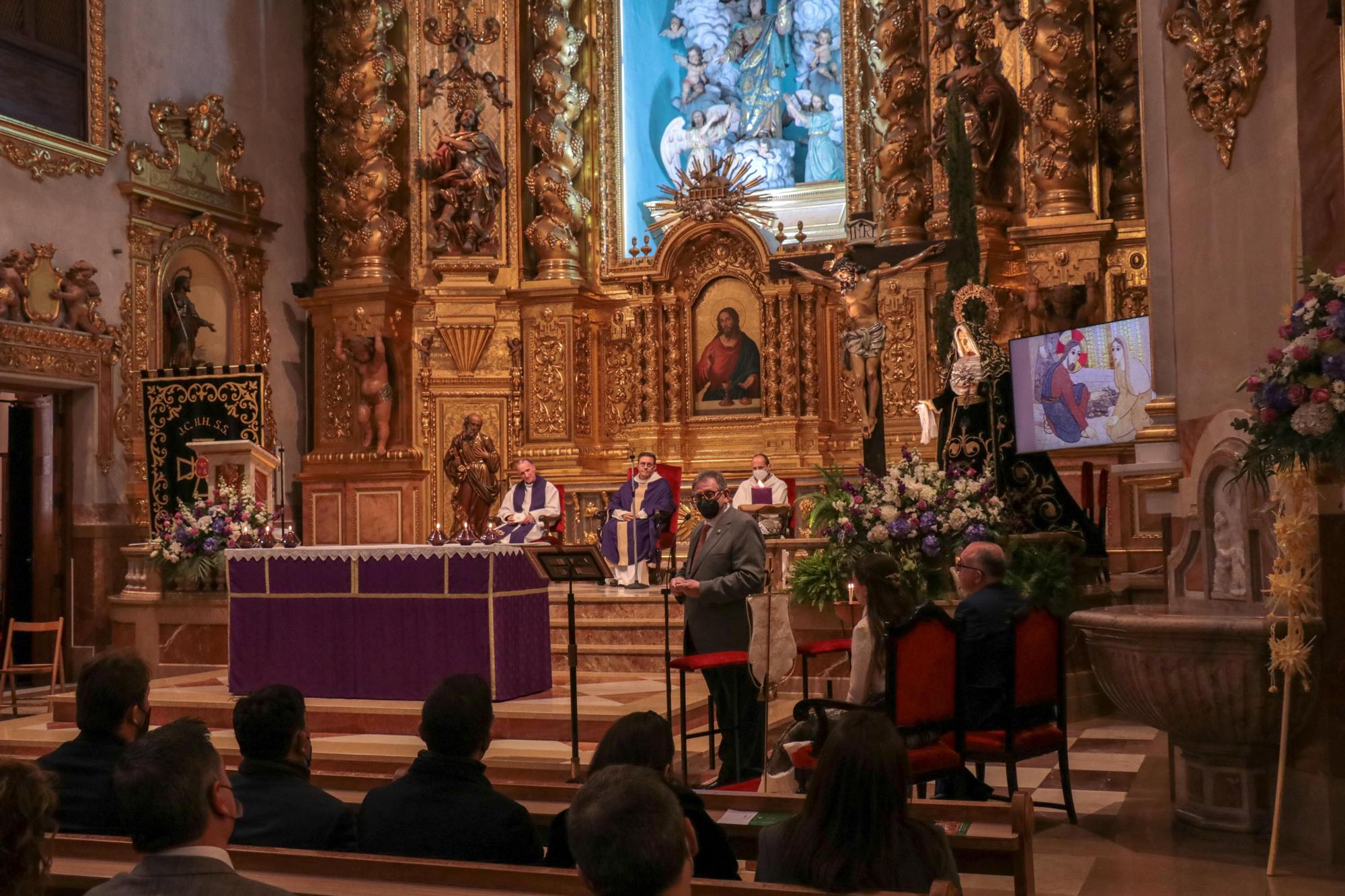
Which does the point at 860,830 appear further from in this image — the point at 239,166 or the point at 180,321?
the point at 239,166

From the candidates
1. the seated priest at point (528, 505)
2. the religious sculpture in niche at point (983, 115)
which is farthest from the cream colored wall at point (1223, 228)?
the religious sculpture in niche at point (983, 115)

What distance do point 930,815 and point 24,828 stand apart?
2.32m

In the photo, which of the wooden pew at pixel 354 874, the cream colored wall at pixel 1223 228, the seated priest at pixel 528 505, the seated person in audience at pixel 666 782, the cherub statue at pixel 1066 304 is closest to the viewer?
the wooden pew at pixel 354 874

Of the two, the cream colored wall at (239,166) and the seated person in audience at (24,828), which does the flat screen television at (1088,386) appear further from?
the seated person in audience at (24,828)

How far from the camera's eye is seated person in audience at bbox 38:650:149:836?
389cm

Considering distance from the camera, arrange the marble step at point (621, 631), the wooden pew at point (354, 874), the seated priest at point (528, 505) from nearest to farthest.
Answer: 1. the wooden pew at point (354, 874)
2. the marble step at point (621, 631)
3. the seated priest at point (528, 505)

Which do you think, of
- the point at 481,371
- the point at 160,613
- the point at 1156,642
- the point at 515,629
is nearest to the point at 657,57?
the point at 481,371

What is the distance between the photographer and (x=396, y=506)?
16812 mm

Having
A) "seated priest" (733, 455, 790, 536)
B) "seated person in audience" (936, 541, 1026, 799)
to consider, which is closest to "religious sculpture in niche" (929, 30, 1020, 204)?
"seated priest" (733, 455, 790, 536)

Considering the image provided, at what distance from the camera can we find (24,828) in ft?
7.45

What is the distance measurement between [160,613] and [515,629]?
203 inches

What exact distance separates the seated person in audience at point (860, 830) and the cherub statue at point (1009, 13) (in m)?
13.4

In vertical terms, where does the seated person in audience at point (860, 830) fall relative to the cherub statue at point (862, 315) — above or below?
below

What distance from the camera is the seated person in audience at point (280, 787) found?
11.6 feet
